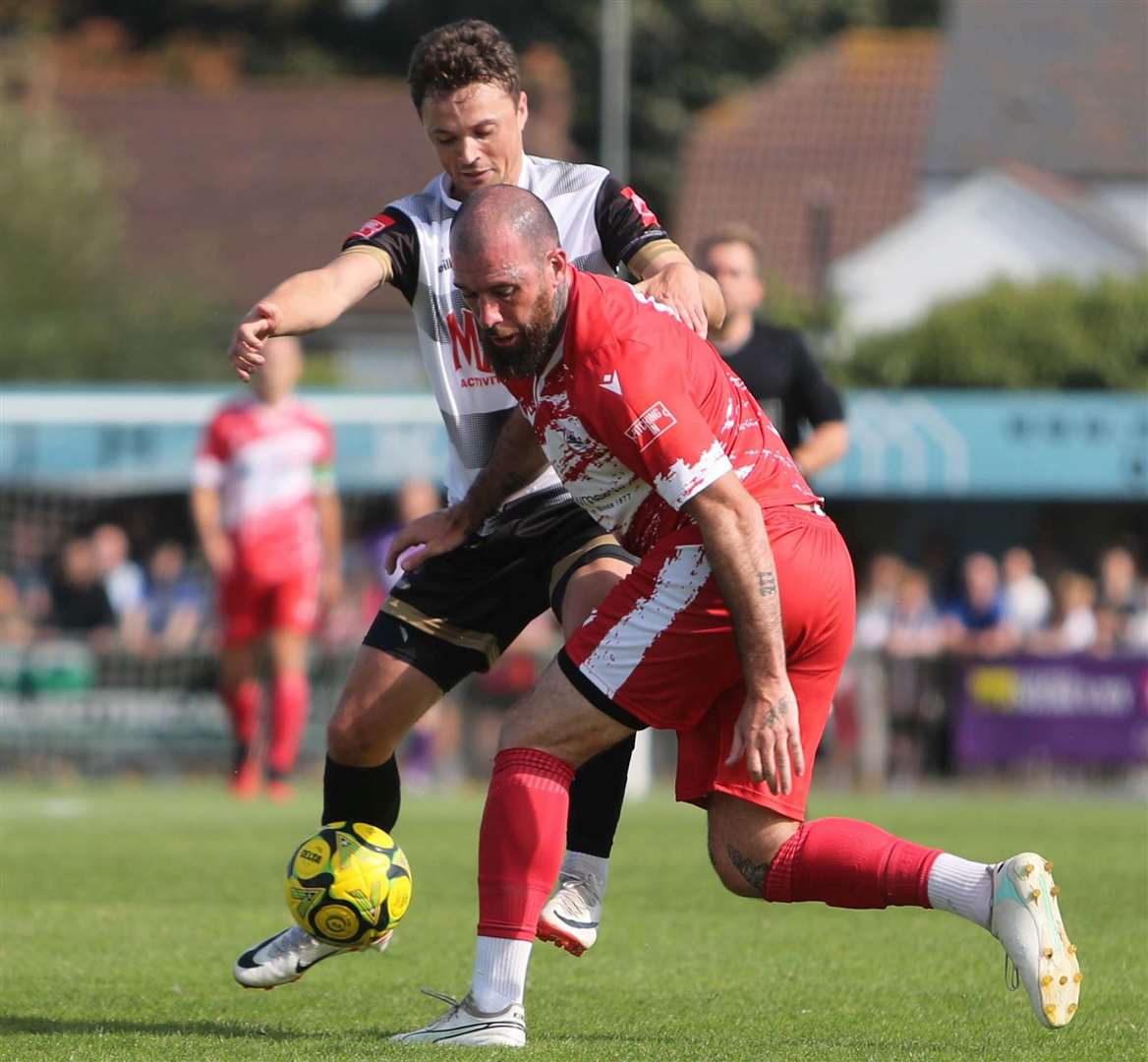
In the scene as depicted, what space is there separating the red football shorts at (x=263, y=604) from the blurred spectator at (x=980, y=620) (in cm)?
671

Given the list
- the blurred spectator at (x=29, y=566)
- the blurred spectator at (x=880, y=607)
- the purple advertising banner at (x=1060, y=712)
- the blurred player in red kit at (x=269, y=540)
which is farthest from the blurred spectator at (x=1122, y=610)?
the blurred spectator at (x=29, y=566)

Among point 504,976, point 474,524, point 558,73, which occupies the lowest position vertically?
point 558,73

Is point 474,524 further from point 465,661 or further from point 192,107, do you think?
point 192,107

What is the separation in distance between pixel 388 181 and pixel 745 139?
817 cm

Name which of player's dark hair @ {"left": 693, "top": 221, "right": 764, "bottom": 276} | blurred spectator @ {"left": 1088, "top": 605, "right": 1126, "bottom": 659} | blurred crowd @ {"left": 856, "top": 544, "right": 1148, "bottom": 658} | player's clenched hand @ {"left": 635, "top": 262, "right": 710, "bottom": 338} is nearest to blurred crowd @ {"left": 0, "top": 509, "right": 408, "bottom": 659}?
blurred crowd @ {"left": 856, "top": 544, "right": 1148, "bottom": 658}

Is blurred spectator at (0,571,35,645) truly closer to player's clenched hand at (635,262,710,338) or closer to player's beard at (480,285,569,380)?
player's clenched hand at (635,262,710,338)

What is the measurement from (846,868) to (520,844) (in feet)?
2.62

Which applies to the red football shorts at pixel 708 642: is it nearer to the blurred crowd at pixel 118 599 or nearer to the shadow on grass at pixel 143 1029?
the shadow on grass at pixel 143 1029

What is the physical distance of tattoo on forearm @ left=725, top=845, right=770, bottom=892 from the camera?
17.5 ft

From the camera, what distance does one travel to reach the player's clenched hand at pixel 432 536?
6.25 meters

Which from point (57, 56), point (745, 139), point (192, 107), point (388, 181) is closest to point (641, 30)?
point (745, 139)

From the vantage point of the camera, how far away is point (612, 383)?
4.99 metres

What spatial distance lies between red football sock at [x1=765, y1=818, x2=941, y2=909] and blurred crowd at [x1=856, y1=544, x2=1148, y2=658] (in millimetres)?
12976

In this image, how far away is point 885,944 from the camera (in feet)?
23.9
